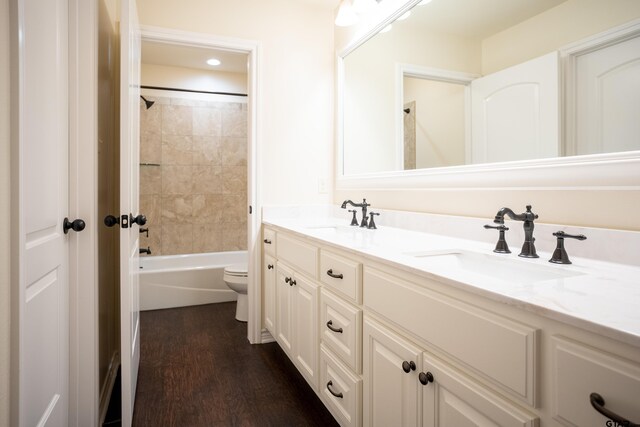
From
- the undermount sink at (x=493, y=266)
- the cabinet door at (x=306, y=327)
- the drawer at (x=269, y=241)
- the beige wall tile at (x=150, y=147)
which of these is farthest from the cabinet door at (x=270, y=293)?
the beige wall tile at (x=150, y=147)

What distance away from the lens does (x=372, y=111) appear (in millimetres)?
2293

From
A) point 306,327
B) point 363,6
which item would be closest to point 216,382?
point 306,327

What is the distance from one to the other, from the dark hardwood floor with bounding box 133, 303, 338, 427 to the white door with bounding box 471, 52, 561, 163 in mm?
1359

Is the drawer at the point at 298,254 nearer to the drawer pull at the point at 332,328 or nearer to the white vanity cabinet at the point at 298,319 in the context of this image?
the white vanity cabinet at the point at 298,319

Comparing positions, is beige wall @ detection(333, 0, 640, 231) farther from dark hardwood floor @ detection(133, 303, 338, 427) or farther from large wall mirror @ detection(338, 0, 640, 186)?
dark hardwood floor @ detection(133, 303, 338, 427)

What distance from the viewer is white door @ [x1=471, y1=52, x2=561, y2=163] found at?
122cm

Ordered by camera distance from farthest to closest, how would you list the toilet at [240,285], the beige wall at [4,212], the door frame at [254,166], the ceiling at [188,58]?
the ceiling at [188,58], the toilet at [240,285], the door frame at [254,166], the beige wall at [4,212]

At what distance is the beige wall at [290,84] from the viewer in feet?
8.01

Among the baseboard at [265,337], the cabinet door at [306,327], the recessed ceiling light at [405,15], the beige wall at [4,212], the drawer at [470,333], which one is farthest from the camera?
the baseboard at [265,337]

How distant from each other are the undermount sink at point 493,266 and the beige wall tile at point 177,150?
3281 millimetres

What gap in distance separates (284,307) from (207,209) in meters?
2.30

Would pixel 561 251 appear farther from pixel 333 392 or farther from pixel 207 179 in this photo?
pixel 207 179

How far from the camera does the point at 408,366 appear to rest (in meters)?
0.98

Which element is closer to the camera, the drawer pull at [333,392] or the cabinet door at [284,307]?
the drawer pull at [333,392]
